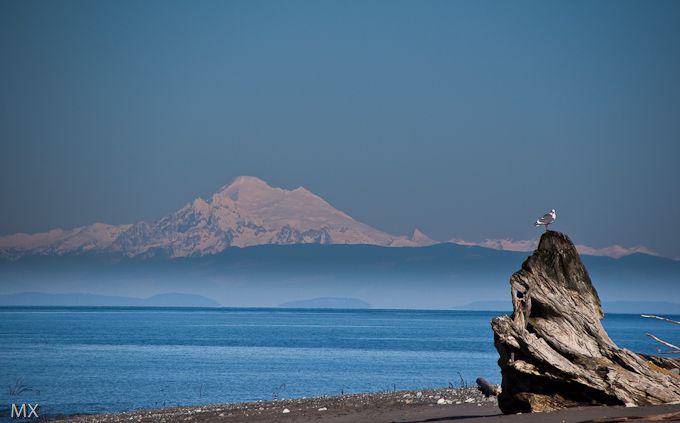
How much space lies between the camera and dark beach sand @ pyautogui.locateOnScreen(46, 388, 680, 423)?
18562 mm

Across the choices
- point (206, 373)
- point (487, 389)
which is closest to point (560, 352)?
point (487, 389)

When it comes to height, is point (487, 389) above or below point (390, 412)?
above

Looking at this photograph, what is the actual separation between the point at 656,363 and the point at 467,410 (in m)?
5.45

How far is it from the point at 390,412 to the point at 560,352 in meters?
8.87

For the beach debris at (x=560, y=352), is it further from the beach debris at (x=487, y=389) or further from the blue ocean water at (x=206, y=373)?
the blue ocean water at (x=206, y=373)

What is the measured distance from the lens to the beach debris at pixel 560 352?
19.9 m

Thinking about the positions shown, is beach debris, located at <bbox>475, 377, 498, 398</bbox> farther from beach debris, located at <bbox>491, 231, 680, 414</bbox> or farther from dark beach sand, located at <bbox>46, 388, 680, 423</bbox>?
beach debris, located at <bbox>491, 231, 680, 414</bbox>

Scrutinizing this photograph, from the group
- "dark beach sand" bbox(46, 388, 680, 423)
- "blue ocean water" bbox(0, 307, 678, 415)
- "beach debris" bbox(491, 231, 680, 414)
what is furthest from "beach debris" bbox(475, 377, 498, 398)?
"blue ocean water" bbox(0, 307, 678, 415)

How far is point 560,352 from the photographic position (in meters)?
20.2

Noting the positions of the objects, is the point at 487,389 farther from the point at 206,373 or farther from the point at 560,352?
the point at 206,373

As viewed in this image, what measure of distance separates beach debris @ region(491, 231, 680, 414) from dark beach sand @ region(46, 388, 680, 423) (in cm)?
62

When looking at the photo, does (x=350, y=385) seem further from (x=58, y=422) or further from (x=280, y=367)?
(x=58, y=422)

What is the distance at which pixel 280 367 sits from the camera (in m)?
66.9

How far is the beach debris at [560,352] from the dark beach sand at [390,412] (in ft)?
2.05
